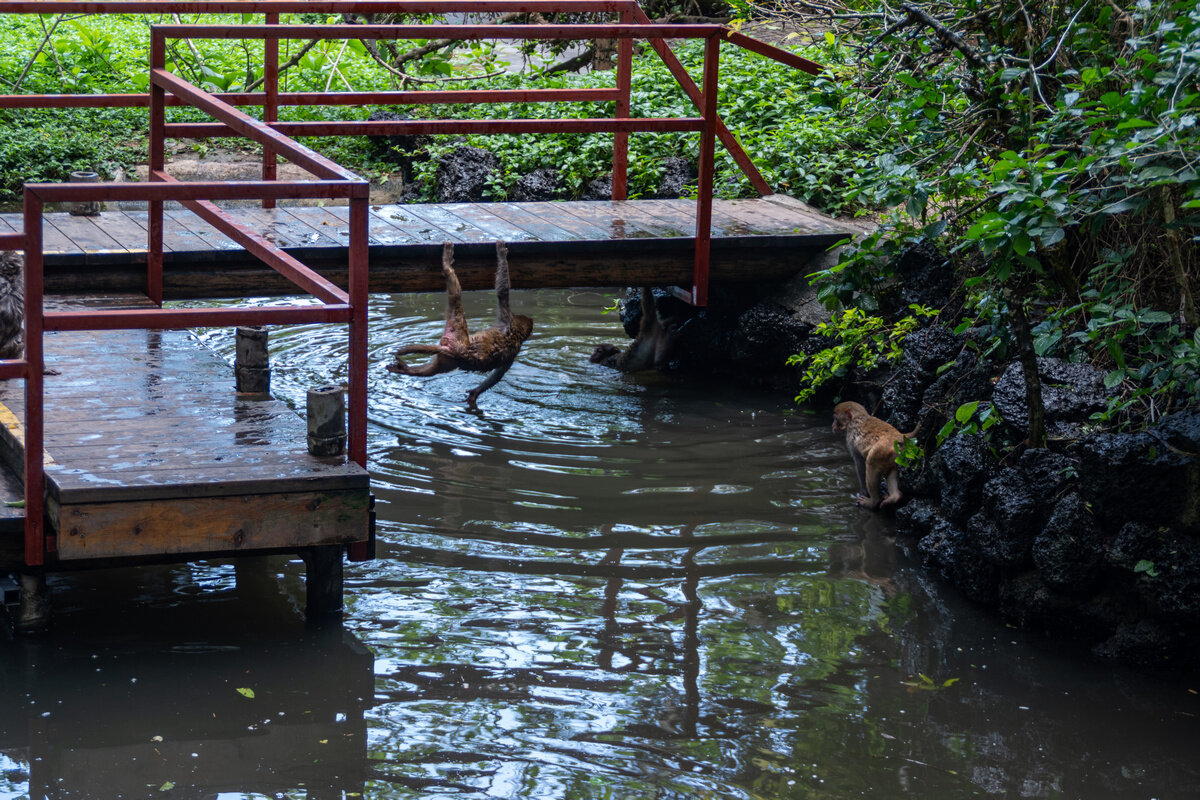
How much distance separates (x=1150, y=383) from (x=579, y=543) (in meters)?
2.73

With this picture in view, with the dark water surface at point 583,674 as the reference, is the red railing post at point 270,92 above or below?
above

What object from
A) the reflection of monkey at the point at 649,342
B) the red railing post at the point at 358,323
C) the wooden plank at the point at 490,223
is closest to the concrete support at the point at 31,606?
the red railing post at the point at 358,323

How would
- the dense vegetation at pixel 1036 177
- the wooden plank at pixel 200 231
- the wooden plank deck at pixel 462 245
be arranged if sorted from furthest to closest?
the wooden plank at pixel 200 231, the wooden plank deck at pixel 462 245, the dense vegetation at pixel 1036 177

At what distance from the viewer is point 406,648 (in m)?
5.27

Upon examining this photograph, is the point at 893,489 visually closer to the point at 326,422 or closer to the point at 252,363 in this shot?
the point at 326,422

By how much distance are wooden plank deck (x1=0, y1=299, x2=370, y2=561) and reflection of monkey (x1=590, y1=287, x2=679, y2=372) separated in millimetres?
3887

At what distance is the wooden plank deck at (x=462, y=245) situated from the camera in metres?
7.44

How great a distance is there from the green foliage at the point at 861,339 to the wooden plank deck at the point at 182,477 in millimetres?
3089

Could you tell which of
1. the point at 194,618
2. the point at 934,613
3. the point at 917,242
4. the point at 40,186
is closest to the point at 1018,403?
the point at 934,613

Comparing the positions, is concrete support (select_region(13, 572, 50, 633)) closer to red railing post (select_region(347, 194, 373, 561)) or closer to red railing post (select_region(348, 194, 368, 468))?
red railing post (select_region(347, 194, 373, 561))

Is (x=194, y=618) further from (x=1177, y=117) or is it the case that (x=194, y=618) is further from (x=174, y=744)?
(x=1177, y=117)

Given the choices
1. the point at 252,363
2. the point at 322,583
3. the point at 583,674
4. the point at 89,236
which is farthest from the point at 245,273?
the point at 583,674

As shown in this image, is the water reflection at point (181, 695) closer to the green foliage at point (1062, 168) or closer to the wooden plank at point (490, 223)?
the green foliage at point (1062, 168)

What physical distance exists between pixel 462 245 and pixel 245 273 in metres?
1.31
